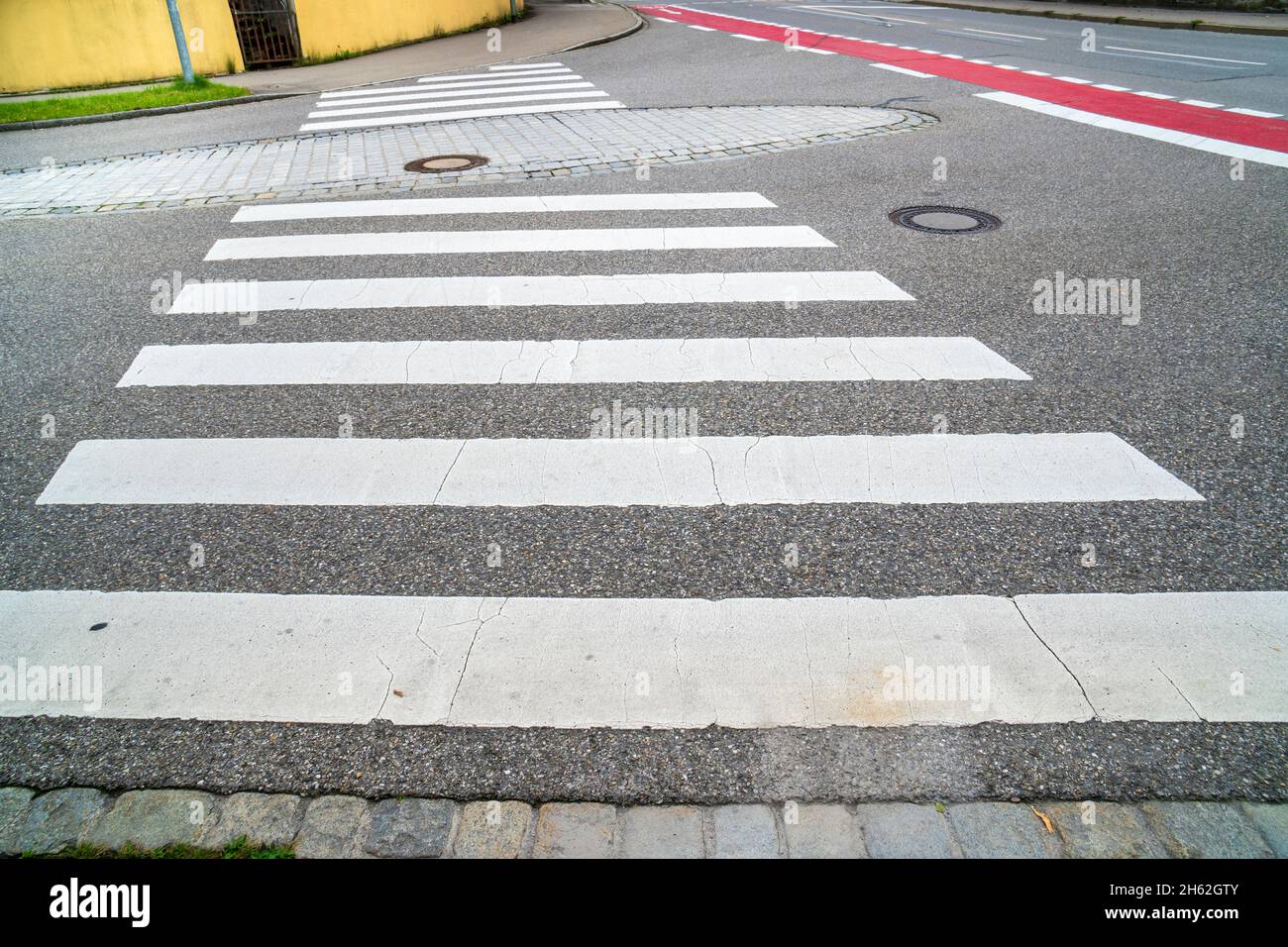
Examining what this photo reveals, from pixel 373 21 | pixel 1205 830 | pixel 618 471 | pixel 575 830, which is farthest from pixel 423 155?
pixel 373 21

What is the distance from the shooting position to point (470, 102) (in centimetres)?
1516

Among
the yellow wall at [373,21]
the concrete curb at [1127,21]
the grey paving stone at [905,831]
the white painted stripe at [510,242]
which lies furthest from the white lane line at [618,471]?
the concrete curb at [1127,21]

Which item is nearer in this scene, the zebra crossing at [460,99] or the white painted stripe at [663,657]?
the white painted stripe at [663,657]

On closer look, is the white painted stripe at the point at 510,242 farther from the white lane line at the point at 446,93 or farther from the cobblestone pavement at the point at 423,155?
the white lane line at the point at 446,93

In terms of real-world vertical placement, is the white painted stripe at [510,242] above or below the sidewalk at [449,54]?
below

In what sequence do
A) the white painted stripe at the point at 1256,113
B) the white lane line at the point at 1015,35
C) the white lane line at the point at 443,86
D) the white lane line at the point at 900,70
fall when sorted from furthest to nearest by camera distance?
the white lane line at the point at 1015,35
the white lane line at the point at 443,86
the white lane line at the point at 900,70
the white painted stripe at the point at 1256,113

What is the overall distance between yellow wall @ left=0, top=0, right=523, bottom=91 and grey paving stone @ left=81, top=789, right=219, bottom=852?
67.7ft

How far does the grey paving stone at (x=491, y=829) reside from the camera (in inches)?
107

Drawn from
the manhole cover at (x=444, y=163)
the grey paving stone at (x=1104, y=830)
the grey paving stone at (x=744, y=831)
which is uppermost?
the manhole cover at (x=444, y=163)

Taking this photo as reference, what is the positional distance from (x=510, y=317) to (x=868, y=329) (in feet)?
8.52

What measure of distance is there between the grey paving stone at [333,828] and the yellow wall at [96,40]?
68.7 ft

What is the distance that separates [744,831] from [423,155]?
34.7 ft

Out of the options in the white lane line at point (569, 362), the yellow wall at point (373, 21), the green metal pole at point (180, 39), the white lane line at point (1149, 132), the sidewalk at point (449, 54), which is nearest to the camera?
the white lane line at point (569, 362)

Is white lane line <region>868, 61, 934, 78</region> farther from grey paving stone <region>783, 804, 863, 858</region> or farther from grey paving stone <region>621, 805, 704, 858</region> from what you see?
grey paving stone <region>621, 805, 704, 858</region>
